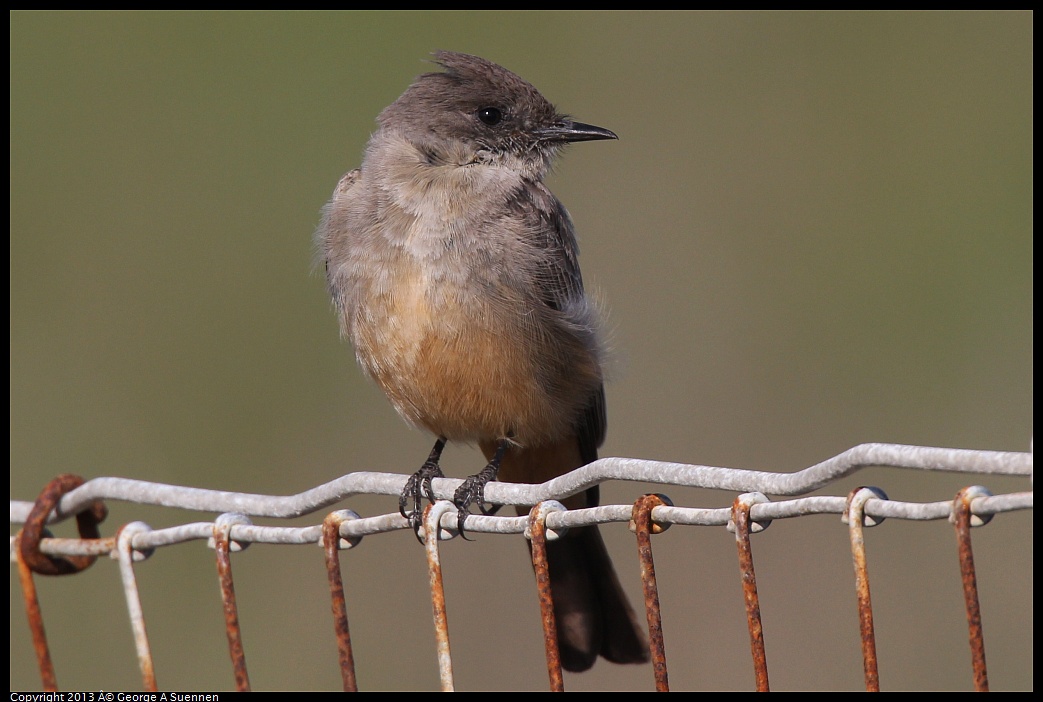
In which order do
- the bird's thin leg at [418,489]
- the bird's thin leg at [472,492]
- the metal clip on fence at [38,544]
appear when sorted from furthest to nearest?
the bird's thin leg at [472,492]
the bird's thin leg at [418,489]
the metal clip on fence at [38,544]

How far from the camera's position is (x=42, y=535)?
10.00 ft

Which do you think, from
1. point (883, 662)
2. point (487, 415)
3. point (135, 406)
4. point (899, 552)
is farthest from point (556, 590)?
point (135, 406)

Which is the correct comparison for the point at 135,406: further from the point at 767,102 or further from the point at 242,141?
the point at 767,102

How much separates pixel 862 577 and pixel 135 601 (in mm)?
1697

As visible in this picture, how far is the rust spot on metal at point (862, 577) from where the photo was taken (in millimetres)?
1933

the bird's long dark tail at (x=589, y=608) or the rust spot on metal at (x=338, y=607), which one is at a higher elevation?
the rust spot on metal at (x=338, y=607)

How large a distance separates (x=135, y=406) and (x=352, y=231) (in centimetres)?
318

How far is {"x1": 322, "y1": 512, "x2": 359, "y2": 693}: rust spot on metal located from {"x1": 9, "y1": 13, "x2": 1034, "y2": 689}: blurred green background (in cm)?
250

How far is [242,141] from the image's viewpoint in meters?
7.88

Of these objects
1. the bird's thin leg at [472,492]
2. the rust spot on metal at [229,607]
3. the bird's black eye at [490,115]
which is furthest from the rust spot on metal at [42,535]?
the bird's black eye at [490,115]

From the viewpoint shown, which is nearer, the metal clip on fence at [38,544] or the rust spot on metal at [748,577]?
the rust spot on metal at [748,577]

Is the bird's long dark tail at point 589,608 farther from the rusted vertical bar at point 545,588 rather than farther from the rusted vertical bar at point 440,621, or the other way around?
the rusted vertical bar at point 545,588

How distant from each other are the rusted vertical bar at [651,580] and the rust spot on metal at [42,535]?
1.50m

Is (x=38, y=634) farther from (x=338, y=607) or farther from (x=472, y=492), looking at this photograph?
A: (x=472, y=492)
